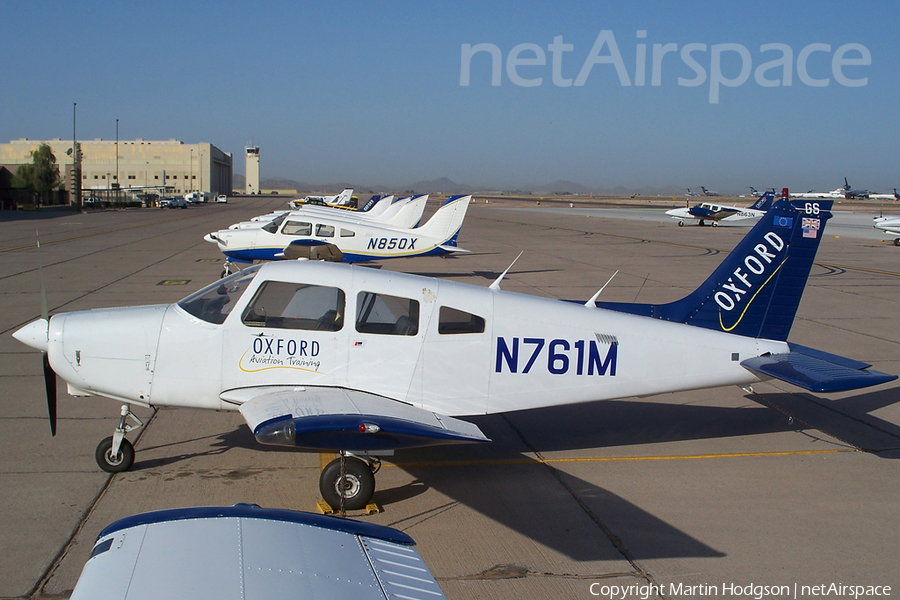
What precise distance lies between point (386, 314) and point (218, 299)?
1.57 meters

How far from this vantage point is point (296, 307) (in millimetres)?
6207

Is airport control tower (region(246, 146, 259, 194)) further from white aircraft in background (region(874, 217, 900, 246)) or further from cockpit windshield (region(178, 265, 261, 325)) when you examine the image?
cockpit windshield (region(178, 265, 261, 325))

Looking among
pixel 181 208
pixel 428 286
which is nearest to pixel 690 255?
pixel 428 286

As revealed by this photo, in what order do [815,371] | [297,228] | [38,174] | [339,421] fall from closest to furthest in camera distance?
1. [339,421]
2. [815,371]
3. [297,228]
4. [38,174]

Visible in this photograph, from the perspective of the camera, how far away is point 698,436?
25.4 ft

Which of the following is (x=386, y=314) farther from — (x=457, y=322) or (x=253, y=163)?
(x=253, y=163)

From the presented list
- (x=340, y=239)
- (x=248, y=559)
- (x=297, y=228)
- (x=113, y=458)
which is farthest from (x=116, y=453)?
(x=297, y=228)

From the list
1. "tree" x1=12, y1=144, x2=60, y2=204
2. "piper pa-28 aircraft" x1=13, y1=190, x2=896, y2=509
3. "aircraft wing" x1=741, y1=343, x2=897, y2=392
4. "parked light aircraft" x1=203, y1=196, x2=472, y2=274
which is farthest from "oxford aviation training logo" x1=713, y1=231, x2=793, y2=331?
"tree" x1=12, y1=144, x2=60, y2=204

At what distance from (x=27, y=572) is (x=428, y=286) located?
3.76 metres

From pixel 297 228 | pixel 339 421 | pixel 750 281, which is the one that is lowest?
pixel 339 421

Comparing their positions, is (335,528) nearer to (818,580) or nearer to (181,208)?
(818,580)

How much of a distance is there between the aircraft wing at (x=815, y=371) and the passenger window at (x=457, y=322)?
2.82 m

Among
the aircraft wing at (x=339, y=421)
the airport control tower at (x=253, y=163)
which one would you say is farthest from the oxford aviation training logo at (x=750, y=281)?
the airport control tower at (x=253, y=163)

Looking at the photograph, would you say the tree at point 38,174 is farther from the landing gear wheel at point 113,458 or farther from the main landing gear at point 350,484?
the main landing gear at point 350,484
